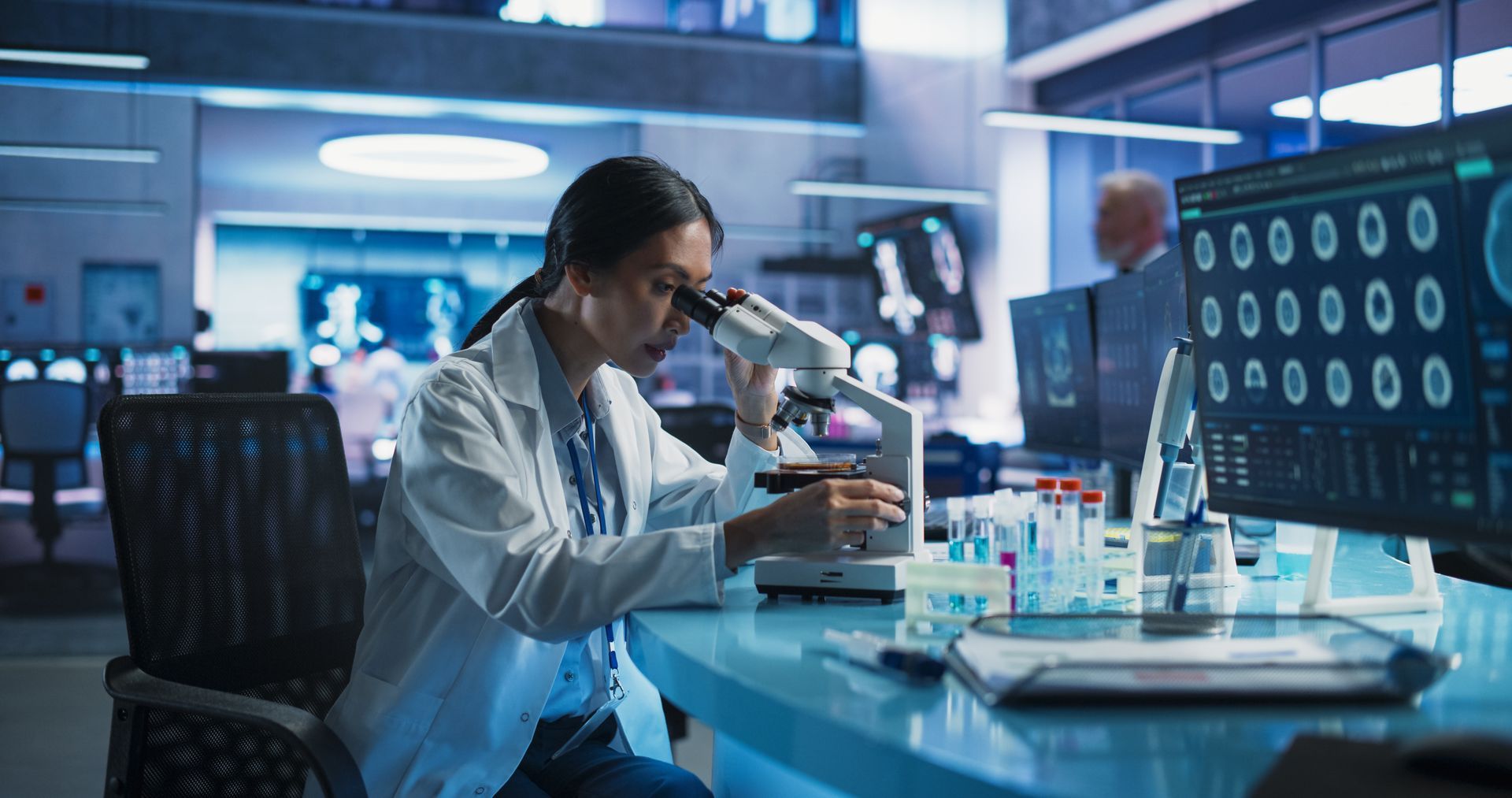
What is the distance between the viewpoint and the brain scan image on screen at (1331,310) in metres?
1.08

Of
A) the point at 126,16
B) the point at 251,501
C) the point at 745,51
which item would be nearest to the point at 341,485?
the point at 251,501

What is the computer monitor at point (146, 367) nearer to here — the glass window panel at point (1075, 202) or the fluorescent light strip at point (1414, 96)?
the glass window panel at point (1075, 202)

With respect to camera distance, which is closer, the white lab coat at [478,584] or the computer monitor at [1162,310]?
the white lab coat at [478,584]

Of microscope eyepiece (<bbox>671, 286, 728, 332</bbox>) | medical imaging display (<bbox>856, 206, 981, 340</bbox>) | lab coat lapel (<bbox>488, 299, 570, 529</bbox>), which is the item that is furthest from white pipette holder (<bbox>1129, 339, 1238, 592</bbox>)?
medical imaging display (<bbox>856, 206, 981, 340</bbox>)

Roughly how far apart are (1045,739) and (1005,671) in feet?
0.35

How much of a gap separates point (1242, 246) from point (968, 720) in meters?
0.62

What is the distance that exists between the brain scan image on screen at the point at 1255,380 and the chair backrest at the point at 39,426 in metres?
5.42

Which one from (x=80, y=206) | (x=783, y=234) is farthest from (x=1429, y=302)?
(x=783, y=234)

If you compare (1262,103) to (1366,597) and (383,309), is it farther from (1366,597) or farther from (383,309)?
(383,309)

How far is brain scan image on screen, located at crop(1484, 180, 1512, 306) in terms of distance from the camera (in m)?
0.91

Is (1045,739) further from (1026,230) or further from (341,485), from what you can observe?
(1026,230)

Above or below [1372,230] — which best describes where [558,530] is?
below

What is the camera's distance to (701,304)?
146 centimetres

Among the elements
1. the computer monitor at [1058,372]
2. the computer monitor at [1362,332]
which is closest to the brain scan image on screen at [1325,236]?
the computer monitor at [1362,332]
